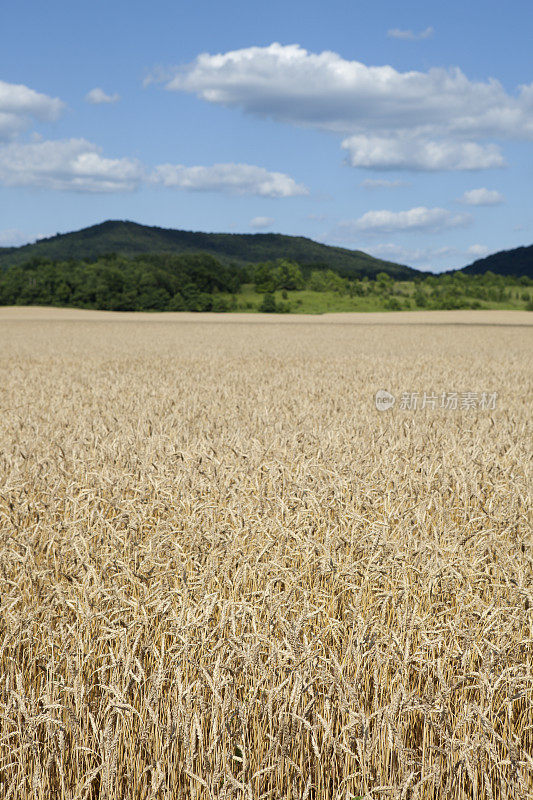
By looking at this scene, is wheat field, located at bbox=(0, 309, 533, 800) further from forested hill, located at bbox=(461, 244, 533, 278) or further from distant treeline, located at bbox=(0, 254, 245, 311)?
forested hill, located at bbox=(461, 244, 533, 278)

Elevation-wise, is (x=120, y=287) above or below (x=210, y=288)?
below

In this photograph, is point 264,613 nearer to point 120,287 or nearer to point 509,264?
point 120,287

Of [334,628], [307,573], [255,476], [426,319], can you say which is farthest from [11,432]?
[426,319]

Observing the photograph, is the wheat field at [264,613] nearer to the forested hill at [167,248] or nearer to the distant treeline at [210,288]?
the distant treeline at [210,288]

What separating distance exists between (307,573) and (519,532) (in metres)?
1.52

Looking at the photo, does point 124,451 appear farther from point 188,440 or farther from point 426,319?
point 426,319

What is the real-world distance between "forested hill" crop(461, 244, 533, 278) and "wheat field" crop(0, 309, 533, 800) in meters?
162

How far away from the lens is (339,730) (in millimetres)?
2588

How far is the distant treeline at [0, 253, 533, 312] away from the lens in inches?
3000

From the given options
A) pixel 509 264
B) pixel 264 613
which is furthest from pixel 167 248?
pixel 264 613

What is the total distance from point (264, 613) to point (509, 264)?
175m

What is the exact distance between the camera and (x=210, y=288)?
83562mm

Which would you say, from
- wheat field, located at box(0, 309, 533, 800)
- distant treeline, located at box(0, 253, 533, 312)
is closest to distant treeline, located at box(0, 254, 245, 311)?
distant treeline, located at box(0, 253, 533, 312)

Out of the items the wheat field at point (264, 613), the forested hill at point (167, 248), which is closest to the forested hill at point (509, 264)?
the forested hill at point (167, 248)
